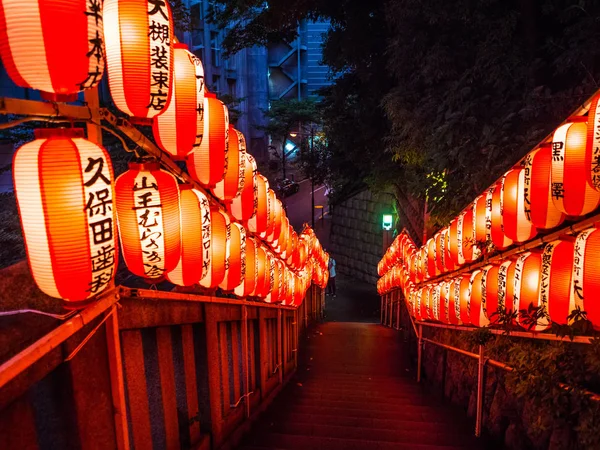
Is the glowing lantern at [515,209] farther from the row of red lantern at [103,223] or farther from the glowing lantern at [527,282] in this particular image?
the row of red lantern at [103,223]

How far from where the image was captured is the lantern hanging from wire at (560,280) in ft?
13.1

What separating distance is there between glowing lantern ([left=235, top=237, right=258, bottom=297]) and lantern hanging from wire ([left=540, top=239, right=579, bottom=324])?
13.2 ft

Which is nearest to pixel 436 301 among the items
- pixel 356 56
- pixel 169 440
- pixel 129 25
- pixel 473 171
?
pixel 473 171

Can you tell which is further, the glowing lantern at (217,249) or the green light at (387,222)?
the green light at (387,222)

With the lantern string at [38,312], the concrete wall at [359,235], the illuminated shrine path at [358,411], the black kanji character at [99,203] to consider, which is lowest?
the illuminated shrine path at [358,411]

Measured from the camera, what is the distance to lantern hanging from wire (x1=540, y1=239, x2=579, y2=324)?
3.98 meters

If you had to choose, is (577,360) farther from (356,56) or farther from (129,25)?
(356,56)

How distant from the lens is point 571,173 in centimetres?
399

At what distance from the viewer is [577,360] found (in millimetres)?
4121

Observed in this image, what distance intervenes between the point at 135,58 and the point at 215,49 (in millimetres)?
37383

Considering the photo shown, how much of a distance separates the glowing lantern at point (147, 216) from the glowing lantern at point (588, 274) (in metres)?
3.51

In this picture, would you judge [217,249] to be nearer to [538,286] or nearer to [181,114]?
[181,114]

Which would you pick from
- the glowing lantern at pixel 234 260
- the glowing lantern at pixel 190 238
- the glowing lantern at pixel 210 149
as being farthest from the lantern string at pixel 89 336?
the glowing lantern at pixel 234 260

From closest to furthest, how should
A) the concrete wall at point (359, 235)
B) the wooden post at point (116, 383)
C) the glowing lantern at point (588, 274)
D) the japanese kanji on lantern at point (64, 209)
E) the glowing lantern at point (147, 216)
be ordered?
the japanese kanji on lantern at point (64, 209)
the wooden post at point (116, 383)
the glowing lantern at point (147, 216)
the glowing lantern at point (588, 274)
the concrete wall at point (359, 235)
